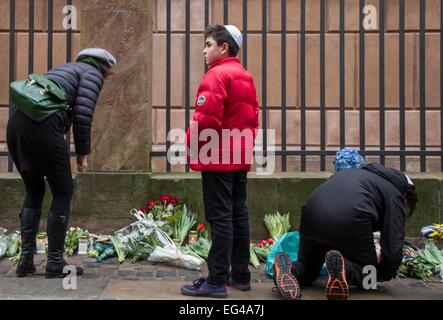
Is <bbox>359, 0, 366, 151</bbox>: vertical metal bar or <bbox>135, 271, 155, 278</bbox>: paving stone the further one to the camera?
<bbox>359, 0, 366, 151</bbox>: vertical metal bar

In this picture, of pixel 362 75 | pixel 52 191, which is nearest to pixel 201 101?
pixel 52 191

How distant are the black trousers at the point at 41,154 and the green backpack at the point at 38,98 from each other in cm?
6

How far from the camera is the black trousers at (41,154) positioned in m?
4.42

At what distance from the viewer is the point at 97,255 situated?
5.45 m

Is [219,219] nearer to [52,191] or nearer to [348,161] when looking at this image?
[348,161]

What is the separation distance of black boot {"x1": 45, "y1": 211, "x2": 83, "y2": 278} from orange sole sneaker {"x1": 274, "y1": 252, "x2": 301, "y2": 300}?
5.13 ft

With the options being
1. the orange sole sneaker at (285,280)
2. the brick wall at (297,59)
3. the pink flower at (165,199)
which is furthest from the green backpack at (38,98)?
the brick wall at (297,59)

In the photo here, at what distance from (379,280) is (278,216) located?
1550 mm

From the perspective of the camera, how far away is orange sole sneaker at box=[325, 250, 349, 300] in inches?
161

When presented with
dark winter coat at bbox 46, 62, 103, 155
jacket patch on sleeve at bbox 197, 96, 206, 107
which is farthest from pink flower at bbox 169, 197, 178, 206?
jacket patch on sleeve at bbox 197, 96, 206, 107

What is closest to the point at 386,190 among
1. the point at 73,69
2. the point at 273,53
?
the point at 73,69

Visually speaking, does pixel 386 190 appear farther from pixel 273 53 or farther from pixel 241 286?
pixel 273 53

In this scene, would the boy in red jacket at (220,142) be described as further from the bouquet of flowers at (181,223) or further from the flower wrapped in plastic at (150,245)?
the bouquet of flowers at (181,223)

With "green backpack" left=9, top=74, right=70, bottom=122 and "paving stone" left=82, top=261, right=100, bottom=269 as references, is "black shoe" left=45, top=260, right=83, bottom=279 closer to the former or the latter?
"paving stone" left=82, top=261, right=100, bottom=269
